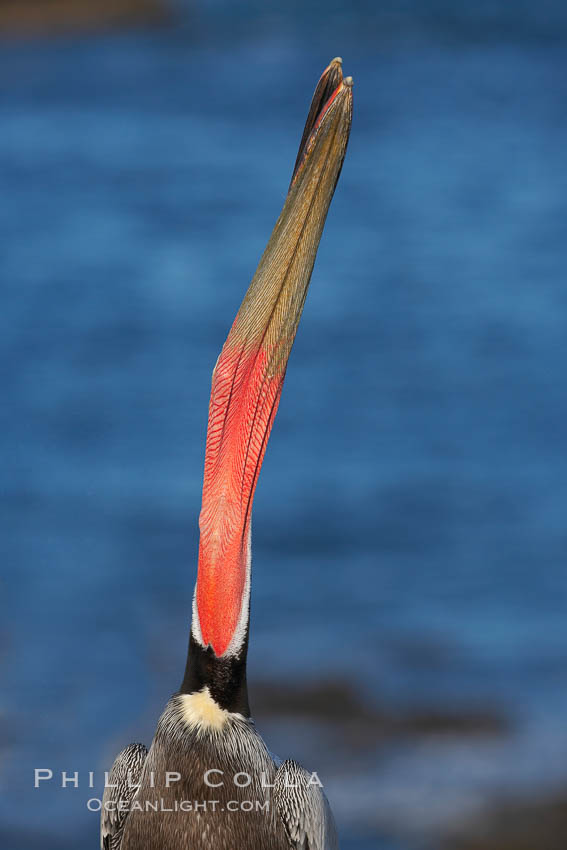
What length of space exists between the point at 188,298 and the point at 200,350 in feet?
2.05

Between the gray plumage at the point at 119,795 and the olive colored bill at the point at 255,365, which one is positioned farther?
the gray plumage at the point at 119,795

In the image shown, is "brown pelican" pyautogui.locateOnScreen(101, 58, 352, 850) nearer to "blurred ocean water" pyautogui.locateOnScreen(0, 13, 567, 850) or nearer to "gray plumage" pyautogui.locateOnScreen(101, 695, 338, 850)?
"gray plumage" pyautogui.locateOnScreen(101, 695, 338, 850)

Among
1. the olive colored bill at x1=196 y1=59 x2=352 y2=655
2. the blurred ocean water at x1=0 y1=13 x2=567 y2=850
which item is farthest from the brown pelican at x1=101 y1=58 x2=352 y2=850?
the blurred ocean water at x1=0 y1=13 x2=567 y2=850

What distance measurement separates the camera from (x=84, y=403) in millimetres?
7043

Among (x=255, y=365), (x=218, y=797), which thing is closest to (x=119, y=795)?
(x=218, y=797)

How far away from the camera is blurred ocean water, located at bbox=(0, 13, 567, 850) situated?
4.88m

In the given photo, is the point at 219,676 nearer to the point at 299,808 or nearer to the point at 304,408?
the point at 299,808

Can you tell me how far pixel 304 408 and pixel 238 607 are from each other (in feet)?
14.7

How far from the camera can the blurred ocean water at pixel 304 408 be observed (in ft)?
16.0

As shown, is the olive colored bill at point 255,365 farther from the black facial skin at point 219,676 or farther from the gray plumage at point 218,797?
the gray plumage at point 218,797

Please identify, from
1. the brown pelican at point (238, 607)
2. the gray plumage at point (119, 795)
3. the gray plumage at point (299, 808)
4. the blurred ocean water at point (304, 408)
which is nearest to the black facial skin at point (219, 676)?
the brown pelican at point (238, 607)

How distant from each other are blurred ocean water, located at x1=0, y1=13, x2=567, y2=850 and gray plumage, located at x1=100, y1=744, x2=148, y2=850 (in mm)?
1293

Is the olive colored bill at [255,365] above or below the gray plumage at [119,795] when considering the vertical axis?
above

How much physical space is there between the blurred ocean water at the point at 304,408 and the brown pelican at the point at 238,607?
5.13ft
